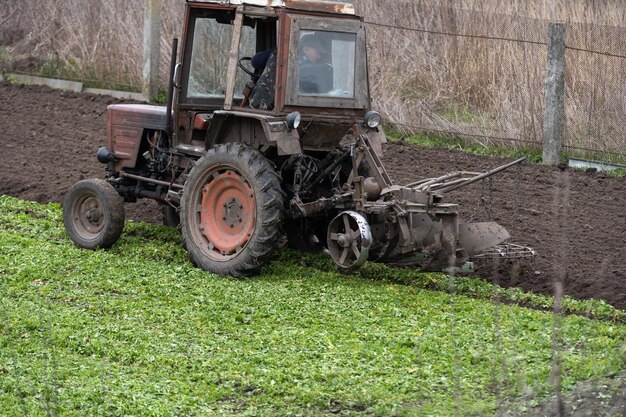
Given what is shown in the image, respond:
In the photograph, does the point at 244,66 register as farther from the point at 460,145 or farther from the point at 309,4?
the point at 460,145

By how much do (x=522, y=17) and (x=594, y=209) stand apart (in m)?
5.04

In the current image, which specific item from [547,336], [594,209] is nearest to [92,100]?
[594,209]

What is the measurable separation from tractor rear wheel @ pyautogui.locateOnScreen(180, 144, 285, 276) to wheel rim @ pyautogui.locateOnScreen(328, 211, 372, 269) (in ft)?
1.44

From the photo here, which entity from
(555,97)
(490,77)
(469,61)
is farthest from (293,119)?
(469,61)

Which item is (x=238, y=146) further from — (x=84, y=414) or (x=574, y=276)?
(x=84, y=414)

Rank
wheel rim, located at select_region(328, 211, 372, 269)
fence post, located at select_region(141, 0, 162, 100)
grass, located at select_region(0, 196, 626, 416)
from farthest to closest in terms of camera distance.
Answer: fence post, located at select_region(141, 0, 162, 100)
wheel rim, located at select_region(328, 211, 372, 269)
grass, located at select_region(0, 196, 626, 416)

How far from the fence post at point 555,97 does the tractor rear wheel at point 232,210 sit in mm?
5703

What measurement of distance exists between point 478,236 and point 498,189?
3.30 m

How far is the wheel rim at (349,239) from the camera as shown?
8.39 metres

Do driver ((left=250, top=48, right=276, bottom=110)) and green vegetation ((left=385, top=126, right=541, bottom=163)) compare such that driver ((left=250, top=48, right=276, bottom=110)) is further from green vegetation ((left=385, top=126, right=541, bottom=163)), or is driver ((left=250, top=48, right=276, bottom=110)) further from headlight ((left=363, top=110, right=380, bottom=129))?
green vegetation ((left=385, top=126, right=541, bottom=163))

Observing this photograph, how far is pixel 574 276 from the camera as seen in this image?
8.95 meters

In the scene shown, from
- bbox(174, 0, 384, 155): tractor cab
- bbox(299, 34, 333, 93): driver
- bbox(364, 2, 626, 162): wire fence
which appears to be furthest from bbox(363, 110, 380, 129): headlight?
bbox(364, 2, 626, 162): wire fence

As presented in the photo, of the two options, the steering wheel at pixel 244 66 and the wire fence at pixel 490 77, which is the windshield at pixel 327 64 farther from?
the wire fence at pixel 490 77

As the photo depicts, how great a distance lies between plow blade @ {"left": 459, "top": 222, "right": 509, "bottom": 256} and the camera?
873 cm
